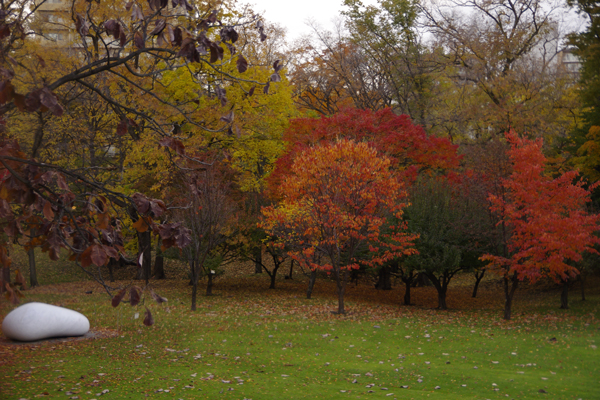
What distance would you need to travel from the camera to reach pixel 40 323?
41.4ft

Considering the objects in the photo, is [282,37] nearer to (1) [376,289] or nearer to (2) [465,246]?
(1) [376,289]

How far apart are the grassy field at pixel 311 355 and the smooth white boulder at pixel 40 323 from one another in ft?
1.15

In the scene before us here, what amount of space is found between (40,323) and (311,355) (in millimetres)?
6821

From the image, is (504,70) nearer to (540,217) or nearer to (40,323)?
(540,217)

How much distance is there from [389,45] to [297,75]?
6.72 metres

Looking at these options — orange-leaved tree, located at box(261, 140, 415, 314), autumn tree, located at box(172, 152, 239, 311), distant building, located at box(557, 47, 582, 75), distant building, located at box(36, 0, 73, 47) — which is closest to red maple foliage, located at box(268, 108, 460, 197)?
autumn tree, located at box(172, 152, 239, 311)

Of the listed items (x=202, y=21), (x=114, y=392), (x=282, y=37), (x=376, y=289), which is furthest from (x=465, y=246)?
(x=282, y=37)

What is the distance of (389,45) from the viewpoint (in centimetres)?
3334

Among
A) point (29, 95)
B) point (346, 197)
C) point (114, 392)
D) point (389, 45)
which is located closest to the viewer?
point (29, 95)

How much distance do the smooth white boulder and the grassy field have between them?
35 cm

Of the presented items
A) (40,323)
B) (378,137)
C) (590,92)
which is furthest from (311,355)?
(590,92)

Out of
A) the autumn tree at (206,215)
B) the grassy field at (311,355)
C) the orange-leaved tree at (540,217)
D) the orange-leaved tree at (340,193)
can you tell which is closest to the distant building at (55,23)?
the autumn tree at (206,215)

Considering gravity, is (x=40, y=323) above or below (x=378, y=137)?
below

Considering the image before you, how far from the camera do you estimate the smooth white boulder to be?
12477mm
